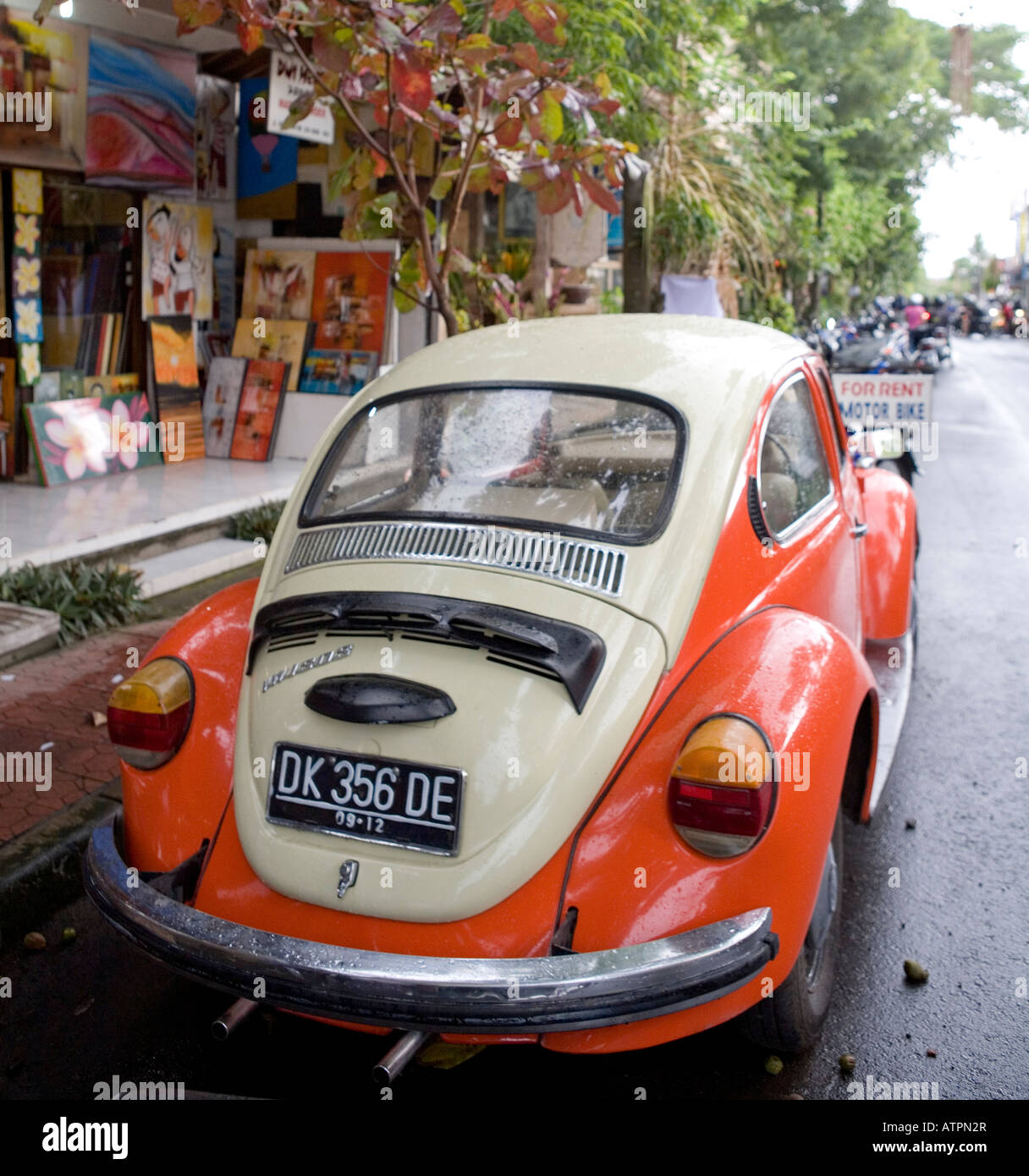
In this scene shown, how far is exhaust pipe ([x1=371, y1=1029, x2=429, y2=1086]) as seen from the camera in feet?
7.70

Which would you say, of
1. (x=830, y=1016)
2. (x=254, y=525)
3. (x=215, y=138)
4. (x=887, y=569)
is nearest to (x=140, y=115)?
(x=215, y=138)

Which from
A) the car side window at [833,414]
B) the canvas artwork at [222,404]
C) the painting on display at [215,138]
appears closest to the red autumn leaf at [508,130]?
the car side window at [833,414]

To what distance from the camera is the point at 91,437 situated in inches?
355

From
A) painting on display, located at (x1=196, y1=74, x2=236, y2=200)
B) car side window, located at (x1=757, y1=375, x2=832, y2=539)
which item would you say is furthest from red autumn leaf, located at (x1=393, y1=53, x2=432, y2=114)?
painting on display, located at (x1=196, y1=74, x2=236, y2=200)

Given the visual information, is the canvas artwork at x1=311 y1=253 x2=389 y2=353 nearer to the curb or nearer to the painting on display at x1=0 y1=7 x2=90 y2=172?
the painting on display at x1=0 y1=7 x2=90 y2=172

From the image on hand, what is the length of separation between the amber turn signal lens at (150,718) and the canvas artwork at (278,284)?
7.64 metres

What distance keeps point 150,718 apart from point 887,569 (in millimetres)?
3300

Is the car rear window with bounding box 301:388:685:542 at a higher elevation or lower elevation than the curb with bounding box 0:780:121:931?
higher

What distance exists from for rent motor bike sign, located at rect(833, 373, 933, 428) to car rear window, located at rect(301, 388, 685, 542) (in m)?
4.94

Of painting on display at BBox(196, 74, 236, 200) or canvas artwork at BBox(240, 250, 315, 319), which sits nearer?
painting on display at BBox(196, 74, 236, 200)

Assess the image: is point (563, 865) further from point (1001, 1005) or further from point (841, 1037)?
point (1001, 1005)

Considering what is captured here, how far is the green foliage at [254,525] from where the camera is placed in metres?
7.98

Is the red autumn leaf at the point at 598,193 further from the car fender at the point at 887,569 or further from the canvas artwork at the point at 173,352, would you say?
the canvas artwork at the point at 173,352

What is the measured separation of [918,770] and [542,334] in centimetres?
254
